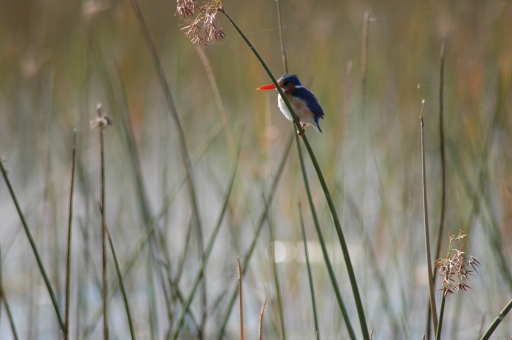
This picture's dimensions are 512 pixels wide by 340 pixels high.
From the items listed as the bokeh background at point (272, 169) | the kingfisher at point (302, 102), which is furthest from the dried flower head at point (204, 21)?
the bokeh background at point (272, 169)

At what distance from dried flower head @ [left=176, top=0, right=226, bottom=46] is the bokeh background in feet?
3.43

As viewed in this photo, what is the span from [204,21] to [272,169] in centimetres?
191

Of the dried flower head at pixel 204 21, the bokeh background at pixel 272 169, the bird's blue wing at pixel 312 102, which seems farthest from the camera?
the bokeh background at pixel 272 169

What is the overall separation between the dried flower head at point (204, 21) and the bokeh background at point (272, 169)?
3.43ft

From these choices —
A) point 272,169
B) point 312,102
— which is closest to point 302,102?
point 312,102

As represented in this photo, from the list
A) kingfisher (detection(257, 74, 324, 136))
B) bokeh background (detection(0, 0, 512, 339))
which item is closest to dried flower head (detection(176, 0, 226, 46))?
kingfisher (detection(257, 74, 324, 136))

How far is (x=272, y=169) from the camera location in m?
3.20

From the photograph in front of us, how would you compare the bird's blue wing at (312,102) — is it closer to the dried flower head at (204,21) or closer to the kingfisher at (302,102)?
the kingfisher at (302,102)

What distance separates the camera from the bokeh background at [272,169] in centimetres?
293

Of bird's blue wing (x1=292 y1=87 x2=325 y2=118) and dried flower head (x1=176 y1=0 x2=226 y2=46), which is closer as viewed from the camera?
dried flower head (x1=176 y1=0 x2=226 y2=46)

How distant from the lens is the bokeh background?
293cm

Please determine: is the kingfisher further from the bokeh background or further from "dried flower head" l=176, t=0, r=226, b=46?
"dried flower head" l=176, t=0, r=226, b=46

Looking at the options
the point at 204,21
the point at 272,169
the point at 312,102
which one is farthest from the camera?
the point at 272,169

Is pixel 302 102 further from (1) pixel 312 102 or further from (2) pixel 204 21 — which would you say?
(2) pixel 204 21
